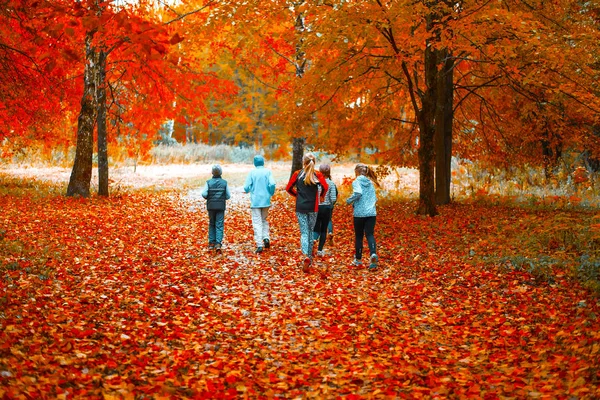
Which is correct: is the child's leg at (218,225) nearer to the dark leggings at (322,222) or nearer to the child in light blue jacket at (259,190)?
the child in light blue jacket at (259,190)

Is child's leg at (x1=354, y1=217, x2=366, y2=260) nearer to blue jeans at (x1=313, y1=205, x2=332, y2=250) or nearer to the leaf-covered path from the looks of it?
the leaf-covered path

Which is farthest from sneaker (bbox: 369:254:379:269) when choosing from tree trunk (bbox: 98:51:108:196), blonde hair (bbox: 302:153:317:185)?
tree trunk (bbox: 98:51:108:196)

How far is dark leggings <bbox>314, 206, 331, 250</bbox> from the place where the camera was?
10617 mm

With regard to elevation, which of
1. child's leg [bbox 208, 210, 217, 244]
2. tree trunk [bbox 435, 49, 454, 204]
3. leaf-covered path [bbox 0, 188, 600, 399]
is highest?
tree trunk [bbox 435, 49, 454, 204]

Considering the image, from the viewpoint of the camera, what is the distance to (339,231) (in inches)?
536

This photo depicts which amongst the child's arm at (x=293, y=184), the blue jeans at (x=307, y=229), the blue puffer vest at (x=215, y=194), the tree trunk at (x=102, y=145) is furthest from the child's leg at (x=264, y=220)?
the tree trunk at (x=102, y=145)

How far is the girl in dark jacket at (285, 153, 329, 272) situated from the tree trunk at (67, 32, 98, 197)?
8716 mm

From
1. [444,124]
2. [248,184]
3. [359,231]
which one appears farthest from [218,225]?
[444,124]

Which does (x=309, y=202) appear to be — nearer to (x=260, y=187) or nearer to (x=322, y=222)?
(x=322, y=222)

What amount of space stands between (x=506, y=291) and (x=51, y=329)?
239 inches

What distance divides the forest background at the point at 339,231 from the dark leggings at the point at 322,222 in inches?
29.4

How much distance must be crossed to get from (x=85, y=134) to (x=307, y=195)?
30.1 ft

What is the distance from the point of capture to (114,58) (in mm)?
18156

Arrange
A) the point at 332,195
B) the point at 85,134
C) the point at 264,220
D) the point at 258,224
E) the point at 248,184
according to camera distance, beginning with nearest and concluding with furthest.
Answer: the point at 332,195 → the point at 248,184 → the point at 258,224 → the point at 264,220 → the point at 85,134
